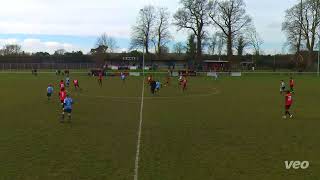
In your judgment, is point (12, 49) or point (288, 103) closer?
point (288, 103)

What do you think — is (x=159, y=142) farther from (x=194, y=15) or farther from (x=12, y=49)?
(x=12, y=49)

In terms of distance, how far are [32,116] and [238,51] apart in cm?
9765

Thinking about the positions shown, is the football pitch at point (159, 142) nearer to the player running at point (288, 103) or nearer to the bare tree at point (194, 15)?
the player running at point (288, 103)

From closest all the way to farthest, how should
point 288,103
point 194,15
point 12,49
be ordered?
1. point 288,103
2. point 194,15
3. point 12,49

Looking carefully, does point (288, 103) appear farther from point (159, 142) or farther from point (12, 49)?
point (12, 49)

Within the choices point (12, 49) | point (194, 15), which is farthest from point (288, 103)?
point (12, 49)

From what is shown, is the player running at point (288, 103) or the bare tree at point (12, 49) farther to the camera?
the bare tree at point (12, 49)

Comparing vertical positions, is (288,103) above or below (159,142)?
above

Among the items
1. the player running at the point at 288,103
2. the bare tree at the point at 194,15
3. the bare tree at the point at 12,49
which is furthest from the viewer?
the bare tree at the point at 12,49

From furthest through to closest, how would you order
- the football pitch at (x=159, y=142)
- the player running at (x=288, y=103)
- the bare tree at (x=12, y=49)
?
1. the bare tree at (x=12, y=49)
2. the player running at (x=288, y=103)
3. the football pitch at (x=159, y=142)

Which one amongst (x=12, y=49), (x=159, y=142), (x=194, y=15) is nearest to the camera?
(x=159, y=142)

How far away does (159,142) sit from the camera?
17797 mm

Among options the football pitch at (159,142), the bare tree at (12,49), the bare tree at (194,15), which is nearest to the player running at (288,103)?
the football pitch at (159,142)

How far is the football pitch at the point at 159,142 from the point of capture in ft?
A: 43.9
